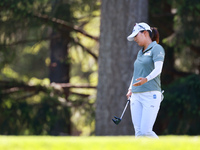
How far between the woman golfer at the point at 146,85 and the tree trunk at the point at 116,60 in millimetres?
3426

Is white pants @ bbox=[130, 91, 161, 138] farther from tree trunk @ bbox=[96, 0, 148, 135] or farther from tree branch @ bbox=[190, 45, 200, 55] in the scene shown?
tree branch @ bbox=[190, 45, 200, 55]

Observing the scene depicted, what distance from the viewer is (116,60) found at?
978 centimetres

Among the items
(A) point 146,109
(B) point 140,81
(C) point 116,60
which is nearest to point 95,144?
(B) point 140,81

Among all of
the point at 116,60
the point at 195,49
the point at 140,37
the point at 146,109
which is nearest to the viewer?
the point at 146,109

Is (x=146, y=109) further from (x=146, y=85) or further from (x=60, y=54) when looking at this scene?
(x=60, y=54)

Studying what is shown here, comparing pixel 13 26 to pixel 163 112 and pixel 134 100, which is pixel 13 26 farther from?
pixel 134 100

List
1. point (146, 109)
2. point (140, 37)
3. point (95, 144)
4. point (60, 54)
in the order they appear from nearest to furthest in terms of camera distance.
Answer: point (95, 144) → point (146, 109) → point (140, 37) → point (60, 54)

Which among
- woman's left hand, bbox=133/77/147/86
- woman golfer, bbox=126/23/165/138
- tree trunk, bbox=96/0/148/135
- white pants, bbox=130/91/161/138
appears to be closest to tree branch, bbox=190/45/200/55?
tree trunk, bbox=96/0/148/135

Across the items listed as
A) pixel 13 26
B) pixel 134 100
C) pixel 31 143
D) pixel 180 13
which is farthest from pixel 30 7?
pixel 31 143

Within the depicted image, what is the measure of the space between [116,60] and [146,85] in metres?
3.76

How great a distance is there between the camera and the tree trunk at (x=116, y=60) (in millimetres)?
9711

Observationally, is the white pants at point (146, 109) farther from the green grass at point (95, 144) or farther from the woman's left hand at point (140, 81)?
the green grass at point (95, 144)

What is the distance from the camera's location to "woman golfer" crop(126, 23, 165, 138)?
5965 mm

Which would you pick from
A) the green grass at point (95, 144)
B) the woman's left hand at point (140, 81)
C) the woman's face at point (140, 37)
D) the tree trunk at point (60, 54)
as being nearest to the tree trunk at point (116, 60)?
the tree trunk at point (60, 54)
